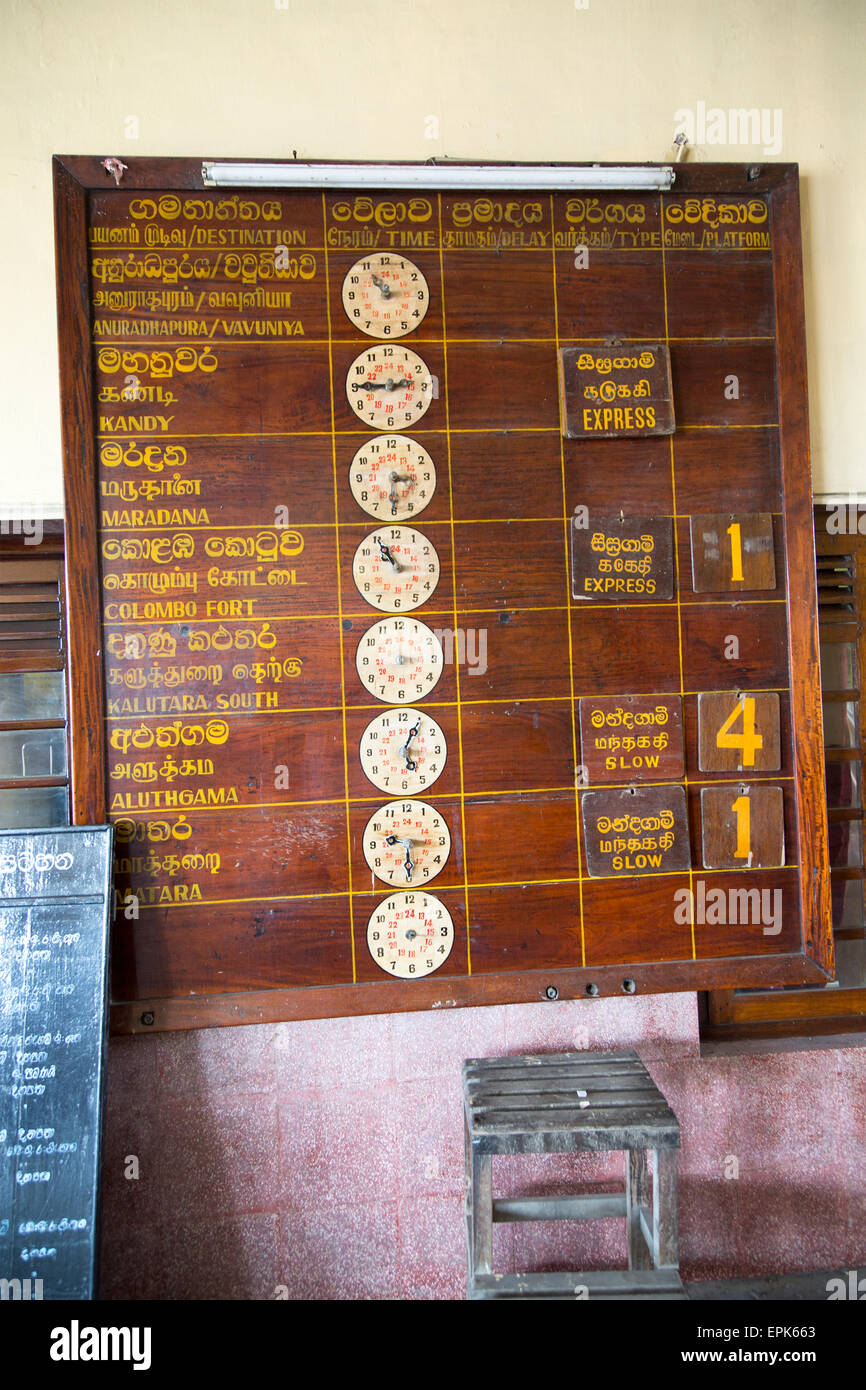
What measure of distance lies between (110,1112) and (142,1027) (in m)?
0.34

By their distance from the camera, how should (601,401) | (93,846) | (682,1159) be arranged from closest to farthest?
(93,846), (601,401), (682,1159)

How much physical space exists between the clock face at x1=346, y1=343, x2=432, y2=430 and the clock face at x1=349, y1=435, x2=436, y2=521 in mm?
53

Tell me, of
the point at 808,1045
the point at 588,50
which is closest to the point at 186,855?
the point at 808,1045

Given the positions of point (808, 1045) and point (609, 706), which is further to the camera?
point (808, 1045)

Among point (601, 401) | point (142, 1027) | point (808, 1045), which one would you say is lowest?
point (808, 1045)

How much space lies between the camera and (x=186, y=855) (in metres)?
1.88

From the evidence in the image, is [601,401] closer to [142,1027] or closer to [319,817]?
[319,817]

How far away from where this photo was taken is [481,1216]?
5.94ft

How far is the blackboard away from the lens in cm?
167

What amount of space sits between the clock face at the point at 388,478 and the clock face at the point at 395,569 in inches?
1.9

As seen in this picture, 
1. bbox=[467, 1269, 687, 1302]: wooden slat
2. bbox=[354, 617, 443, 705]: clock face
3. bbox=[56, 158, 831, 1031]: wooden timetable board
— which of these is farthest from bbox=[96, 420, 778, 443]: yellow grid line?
bbox=[467, 1269, 687, 1302]: wooden slat

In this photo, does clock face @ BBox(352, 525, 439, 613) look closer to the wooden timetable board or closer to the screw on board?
the wooden timetable board

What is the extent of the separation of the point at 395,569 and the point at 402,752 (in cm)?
46

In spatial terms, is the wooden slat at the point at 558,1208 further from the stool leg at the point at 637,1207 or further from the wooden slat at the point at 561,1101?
the wooden slat at the point at 561,1101
